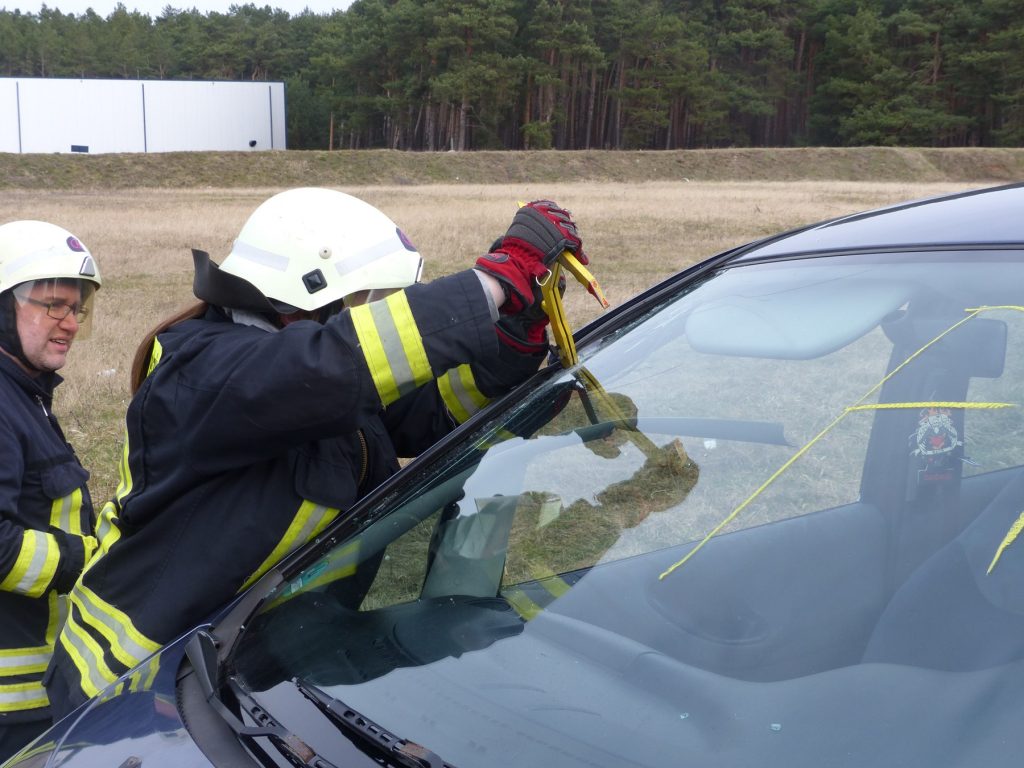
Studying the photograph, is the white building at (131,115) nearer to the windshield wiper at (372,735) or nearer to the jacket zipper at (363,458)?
the jacket zipper at (363,458)

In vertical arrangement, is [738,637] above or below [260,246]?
below

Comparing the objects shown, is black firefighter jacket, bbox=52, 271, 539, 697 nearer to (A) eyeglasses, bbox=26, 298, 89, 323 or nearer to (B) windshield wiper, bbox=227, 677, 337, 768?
(B) windshield wiper, bbox=227, 677, 337, 768

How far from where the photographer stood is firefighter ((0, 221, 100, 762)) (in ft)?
7.55

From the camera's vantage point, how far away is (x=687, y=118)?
5928 cm

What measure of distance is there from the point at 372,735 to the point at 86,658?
0.91 meters

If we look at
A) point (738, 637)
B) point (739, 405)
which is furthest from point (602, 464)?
point (738, 637)

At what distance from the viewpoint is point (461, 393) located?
7.57 ft

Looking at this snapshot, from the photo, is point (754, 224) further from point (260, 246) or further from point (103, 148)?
point (103, 148)

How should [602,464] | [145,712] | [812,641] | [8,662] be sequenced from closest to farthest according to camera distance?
[812,641]
[145,712]
[602,464]
[8,662]

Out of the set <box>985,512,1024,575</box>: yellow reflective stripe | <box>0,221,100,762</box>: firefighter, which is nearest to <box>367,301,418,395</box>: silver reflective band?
<box>985,512,1024,575</box>: yellow reflective stripe

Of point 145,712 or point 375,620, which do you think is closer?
point 145,712

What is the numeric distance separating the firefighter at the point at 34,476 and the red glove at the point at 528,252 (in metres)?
1.21

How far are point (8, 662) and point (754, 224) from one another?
574 inches

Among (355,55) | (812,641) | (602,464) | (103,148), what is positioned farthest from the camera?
(355,55)
